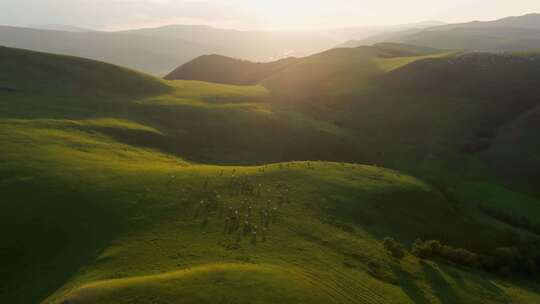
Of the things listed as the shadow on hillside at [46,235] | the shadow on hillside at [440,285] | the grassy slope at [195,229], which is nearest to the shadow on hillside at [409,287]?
the grassy slope at [195,229]

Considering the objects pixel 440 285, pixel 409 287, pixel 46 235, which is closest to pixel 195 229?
pixel 46 235

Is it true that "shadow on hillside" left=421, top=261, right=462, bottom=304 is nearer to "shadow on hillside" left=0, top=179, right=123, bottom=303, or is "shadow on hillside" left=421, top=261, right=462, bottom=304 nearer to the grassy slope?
the grassy slope

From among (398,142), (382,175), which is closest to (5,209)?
(382,175)

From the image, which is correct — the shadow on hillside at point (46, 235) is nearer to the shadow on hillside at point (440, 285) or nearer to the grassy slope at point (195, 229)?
the grassy slope at point (195, 229)

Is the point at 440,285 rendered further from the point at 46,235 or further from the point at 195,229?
the point at 46,235

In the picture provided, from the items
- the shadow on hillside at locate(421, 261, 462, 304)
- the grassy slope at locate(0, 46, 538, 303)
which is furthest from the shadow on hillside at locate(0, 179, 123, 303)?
the shadow on hillside at locate(421, 261, 462, 304)

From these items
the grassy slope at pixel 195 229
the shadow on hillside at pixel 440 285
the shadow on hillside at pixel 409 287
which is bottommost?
the shadow on hillside at pixel 440 285

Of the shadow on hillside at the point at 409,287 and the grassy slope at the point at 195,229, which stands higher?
the grassy slope at the point at 195,229

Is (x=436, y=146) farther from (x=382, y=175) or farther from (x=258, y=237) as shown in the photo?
(x=258, y=237)
